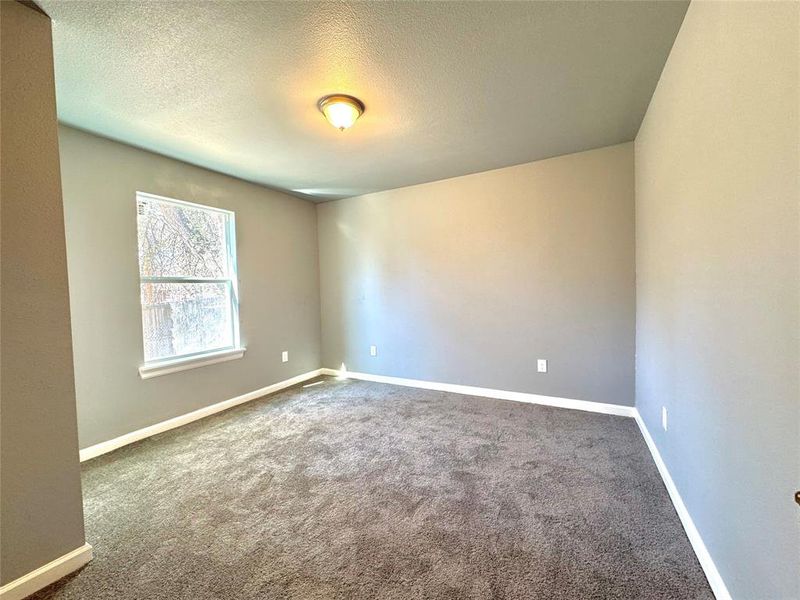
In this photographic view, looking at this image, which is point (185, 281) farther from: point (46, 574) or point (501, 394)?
point (501, 394)

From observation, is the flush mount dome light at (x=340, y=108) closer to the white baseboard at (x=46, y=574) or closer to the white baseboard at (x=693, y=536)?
the white baseboard at (x=46, y=574)

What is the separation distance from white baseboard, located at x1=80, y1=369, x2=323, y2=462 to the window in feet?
1.53

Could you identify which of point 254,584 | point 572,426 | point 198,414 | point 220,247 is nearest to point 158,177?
point 220,247

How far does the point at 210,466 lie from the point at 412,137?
2.81 m

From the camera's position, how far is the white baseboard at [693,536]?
1203 mm

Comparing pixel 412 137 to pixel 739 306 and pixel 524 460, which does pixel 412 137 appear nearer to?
pixel 739 306

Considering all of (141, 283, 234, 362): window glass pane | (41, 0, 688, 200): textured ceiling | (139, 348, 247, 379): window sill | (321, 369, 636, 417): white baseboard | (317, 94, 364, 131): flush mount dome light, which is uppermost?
(41, 0, 688, 200): textured ceiling

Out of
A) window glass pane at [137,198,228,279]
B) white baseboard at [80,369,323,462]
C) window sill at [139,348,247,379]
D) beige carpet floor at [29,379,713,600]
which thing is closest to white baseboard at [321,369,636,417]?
beige carpet floor at [29,379,713,600]

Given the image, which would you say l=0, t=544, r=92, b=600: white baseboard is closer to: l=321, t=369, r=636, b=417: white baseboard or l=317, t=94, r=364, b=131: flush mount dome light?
l=317, t=94, r=364, b=131: flush mount dome light

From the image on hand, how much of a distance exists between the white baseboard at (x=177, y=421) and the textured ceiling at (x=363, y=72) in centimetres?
232

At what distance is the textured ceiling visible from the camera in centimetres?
143

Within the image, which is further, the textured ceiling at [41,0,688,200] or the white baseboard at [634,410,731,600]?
the textured ceiling at [41,0,688,200]

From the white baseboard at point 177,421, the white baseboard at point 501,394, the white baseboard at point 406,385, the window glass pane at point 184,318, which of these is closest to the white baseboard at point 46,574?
the white baseboard at point 406,385

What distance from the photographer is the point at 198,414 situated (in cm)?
313
